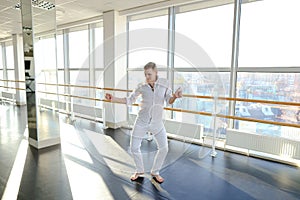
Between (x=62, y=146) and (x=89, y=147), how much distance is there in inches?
20.9

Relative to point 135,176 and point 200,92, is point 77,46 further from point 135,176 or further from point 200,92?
point 135,176

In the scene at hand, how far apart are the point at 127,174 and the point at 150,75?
131 cm

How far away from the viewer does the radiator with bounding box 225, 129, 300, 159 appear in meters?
2.83

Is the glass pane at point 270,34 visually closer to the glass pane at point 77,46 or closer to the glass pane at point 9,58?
the glass pane at point 77,46

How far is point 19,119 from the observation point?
5672 millimetres

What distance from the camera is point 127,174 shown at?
2590 mm

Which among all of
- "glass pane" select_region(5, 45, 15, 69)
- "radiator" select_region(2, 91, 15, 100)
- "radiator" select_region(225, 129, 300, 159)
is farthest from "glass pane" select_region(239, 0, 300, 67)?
"glass pane" select_region(5, 45, 15, 69)

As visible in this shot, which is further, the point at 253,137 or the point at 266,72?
the point at 266,72

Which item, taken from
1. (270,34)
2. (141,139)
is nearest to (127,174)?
(141,139)

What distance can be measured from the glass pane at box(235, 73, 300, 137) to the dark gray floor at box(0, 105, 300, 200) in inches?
21.8

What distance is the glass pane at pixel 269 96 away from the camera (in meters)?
3.13

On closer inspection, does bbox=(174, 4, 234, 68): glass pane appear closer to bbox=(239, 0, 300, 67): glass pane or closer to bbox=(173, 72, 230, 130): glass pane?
bbox=(239, 0, 300, 67): glass pane

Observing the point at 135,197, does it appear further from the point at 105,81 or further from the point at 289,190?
the point at 105,81

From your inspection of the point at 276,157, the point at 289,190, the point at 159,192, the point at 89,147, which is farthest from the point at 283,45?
the point at 89,147
